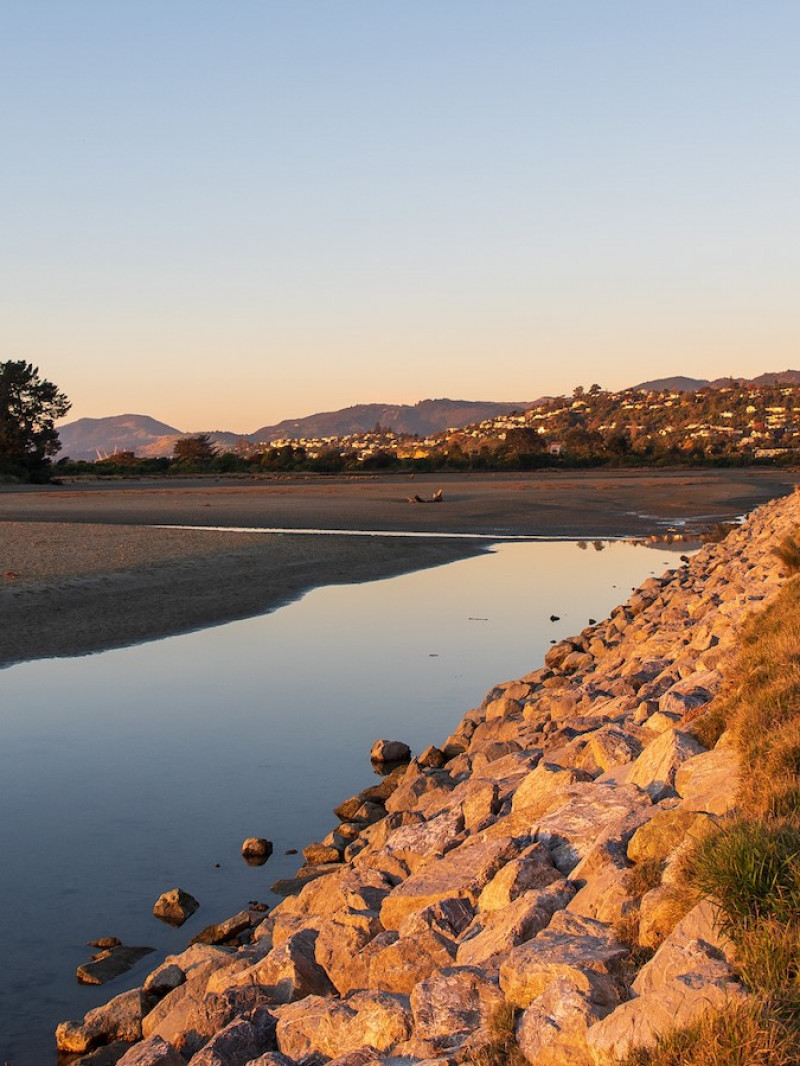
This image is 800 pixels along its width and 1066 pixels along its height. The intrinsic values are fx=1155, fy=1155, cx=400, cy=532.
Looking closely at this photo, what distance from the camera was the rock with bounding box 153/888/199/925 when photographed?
273 inches

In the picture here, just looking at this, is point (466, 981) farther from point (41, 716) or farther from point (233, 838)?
point (41, 716)

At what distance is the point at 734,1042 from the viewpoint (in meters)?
3.07

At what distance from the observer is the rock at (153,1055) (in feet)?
15.5

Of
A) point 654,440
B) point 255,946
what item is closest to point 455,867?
point 255,946

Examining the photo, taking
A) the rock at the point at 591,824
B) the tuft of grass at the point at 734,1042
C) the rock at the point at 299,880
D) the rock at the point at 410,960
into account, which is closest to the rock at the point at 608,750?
the rock at the point at 591,824

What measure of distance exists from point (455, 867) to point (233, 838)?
3182mm

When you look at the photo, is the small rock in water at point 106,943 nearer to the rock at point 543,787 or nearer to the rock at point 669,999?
the rock at point 543,787

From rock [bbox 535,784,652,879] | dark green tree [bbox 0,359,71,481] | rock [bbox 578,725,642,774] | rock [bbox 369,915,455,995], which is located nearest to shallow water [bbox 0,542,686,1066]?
rock [bbox 369,915,455,995]

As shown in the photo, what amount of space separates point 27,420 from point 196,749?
64.9m

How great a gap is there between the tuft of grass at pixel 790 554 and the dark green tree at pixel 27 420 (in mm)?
61186

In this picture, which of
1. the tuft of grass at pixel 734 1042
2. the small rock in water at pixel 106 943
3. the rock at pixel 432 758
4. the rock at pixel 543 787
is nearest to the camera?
the tuft of grass at pixel 734 1042

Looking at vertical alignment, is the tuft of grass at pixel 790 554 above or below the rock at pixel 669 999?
above

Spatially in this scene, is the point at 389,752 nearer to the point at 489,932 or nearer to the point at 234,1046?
the point at 489,932

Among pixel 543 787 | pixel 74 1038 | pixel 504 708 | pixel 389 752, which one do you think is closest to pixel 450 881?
pixel 543 787
